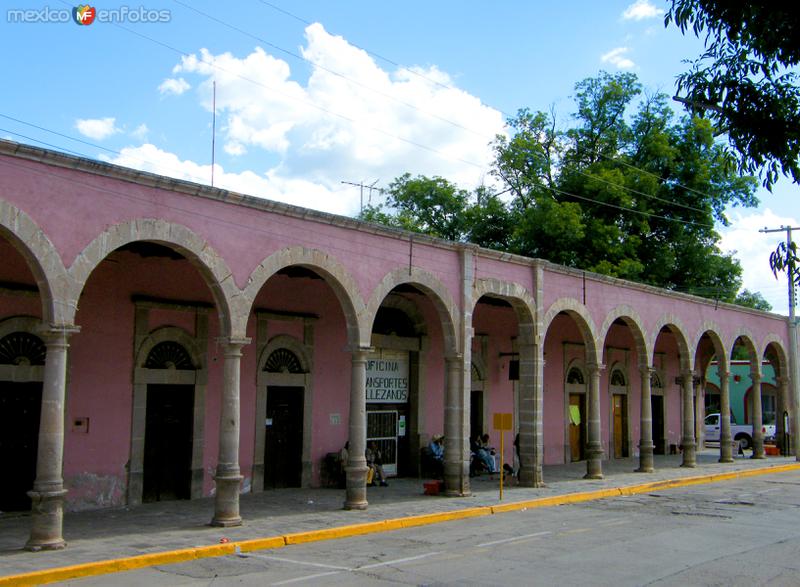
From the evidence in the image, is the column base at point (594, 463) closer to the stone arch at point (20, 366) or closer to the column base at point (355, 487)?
the column base at point (355, 487)

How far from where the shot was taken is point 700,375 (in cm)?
3250

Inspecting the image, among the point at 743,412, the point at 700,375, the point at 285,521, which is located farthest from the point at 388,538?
the point at 743,412

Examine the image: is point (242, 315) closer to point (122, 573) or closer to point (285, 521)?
point (285, 521)

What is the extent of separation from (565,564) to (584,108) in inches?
1225

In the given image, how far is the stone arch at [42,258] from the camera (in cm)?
1067

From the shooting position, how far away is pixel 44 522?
10.6 m

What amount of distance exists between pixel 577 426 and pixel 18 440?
1733cm

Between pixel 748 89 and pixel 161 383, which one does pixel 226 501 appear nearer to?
pixel 161 383

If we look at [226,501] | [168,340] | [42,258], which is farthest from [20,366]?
[226,501]

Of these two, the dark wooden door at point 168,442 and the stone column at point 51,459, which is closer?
the stone column at point 51,459

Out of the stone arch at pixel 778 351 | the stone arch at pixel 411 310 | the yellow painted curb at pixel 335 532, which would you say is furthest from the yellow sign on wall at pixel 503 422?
the stone arch at pixel 778 351

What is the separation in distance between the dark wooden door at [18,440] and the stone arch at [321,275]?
13.1 ft

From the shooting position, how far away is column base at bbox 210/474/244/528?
42.0 ft

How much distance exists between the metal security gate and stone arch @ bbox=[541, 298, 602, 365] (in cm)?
440
